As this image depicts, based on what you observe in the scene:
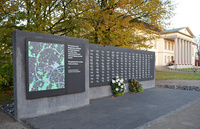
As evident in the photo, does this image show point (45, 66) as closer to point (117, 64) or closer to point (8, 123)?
point (8, 123)

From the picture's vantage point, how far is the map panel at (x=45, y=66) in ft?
17.2

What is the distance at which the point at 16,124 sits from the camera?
4.54 m

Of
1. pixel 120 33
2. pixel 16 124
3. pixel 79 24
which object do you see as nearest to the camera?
pixel 16 124

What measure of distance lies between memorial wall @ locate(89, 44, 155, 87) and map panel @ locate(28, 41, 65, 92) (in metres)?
1.92

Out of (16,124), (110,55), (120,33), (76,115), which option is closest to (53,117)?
(76,115)

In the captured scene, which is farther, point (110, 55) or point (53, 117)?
point (110, 55)

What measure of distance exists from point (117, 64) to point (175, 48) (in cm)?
4604

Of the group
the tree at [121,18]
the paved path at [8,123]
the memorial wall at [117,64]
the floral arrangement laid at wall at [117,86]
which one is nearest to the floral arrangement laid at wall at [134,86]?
the memorial wall at [117,64]

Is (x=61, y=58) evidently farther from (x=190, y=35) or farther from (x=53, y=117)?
(x=190, y=35)

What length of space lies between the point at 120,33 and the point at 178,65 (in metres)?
40.6

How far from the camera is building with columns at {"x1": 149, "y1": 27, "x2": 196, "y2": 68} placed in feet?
164

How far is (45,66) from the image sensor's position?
5.53 metres

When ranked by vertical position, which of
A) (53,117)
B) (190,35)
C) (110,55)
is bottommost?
(53,117)

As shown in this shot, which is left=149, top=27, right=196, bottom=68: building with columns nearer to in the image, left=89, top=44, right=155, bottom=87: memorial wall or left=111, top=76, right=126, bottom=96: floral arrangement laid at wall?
left=89, top=44, right=155, bottom=87: memorial wall
